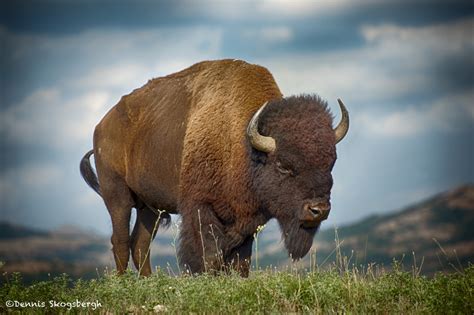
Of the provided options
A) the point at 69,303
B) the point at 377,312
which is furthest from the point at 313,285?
the point at 69,303

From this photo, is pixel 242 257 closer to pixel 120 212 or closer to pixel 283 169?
pixel 283 169

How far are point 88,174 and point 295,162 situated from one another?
15.8 feet

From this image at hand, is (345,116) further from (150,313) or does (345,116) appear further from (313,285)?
(150,313)

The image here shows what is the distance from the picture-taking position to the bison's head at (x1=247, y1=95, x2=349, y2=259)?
1112 cm

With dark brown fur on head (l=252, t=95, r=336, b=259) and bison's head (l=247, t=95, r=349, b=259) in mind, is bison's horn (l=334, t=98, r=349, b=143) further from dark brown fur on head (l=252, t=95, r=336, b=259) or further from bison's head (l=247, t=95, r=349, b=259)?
dark brown fur on head (l=252, t=95, r=336, b=259)

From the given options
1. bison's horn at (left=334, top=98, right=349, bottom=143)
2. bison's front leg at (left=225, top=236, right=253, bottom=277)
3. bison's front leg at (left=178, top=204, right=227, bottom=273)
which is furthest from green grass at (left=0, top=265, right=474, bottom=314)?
bison's horn at (left=334, top=98, right=349, bottom=143)

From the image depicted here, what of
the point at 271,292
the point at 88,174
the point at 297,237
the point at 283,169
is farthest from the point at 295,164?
the point at 88,174

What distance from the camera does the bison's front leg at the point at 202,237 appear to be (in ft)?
39.2

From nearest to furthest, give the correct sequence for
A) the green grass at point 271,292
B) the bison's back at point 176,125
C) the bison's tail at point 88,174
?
the green grass at point 271,292 → the bison's back at point 176,125 → the bison's tail at point 88,174

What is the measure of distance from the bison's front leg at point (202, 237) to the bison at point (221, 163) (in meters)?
0.01

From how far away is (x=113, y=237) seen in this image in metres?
14.0

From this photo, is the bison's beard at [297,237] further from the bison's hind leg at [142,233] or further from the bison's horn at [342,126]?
the bison's hind leg at [142,233]

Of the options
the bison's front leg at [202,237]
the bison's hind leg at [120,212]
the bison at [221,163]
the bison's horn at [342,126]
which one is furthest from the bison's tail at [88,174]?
the bison's horn at [342,126]

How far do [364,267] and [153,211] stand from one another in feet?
14.9
